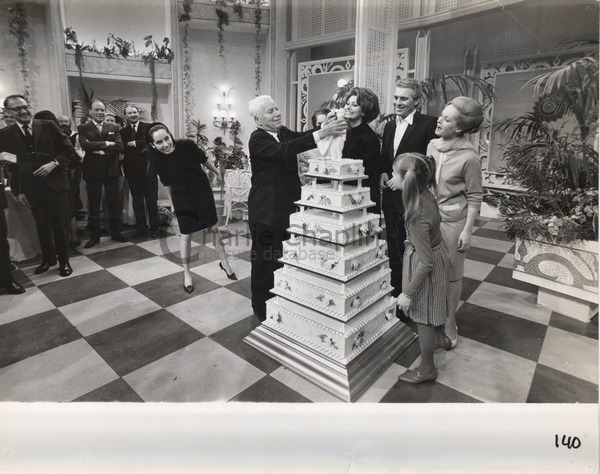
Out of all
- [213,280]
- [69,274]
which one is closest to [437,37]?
[213,280]

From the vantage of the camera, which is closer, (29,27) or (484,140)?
(29,27)

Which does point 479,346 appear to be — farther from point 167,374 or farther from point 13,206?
point 13,206

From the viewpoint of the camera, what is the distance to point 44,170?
325 centimetres

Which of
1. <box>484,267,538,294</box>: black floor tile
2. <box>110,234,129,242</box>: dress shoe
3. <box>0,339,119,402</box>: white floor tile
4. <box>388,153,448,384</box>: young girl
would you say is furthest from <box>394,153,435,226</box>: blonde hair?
<box>110,234,129,242</box>: dress shoe

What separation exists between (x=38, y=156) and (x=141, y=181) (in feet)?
5.05

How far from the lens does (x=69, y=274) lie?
3.46 m

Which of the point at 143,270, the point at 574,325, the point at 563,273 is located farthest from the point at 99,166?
the point at 574,325

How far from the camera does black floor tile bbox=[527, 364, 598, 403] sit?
1.86 metres

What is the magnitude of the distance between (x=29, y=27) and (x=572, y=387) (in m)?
4.03

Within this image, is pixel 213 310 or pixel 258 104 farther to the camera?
pixel 213 310

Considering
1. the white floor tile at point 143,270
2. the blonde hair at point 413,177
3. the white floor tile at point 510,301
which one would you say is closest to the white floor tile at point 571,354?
the white floor tile at point 510,301

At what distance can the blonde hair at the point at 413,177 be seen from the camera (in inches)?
65.2

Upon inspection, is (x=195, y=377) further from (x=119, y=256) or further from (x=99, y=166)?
(x=99, y=166)

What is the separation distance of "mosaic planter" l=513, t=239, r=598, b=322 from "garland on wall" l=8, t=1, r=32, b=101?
3.65 m
